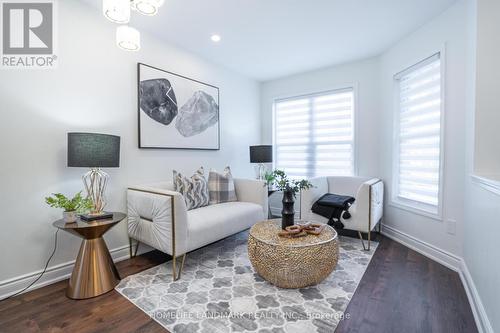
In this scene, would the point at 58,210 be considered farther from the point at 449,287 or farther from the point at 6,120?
the point at 449,287

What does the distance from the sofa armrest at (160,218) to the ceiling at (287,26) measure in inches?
67.9

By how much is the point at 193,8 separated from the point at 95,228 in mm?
2073

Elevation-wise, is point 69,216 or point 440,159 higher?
point 440,159

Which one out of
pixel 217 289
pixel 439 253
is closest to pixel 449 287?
pixel 439 253

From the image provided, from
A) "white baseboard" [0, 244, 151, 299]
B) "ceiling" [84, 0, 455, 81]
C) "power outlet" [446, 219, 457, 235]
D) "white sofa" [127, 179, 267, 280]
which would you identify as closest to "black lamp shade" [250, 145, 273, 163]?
"white sofa" [127, 179, 267, 280]

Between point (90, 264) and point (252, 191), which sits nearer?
point (90, 264)

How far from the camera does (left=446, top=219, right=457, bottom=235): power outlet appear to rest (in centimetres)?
227

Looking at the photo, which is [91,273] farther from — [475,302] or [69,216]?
[475,302]

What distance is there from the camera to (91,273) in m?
1.83

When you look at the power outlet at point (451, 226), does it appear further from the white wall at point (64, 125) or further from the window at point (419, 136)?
the white wall at point (64, 125)

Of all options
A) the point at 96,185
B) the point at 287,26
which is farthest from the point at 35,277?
the point at 287,26

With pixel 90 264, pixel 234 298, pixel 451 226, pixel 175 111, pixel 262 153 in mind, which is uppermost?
pixel 175 111

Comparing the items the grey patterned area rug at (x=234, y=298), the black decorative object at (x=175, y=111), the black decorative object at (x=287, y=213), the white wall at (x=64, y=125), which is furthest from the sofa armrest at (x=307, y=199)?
the white wall at (x=64, y=125)

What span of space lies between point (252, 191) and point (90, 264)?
1818 mm
